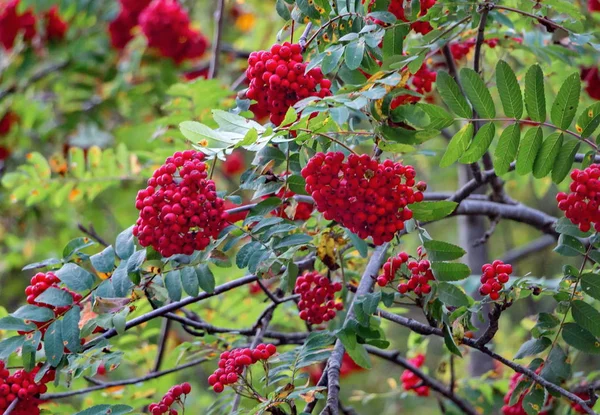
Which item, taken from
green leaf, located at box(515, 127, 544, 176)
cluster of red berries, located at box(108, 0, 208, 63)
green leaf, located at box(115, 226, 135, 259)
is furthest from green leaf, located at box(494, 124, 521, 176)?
cluster of red berries, located at box(108, 0, 208, 63)

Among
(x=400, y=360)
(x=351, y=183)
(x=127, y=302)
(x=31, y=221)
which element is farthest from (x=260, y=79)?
(x=31, y=221)

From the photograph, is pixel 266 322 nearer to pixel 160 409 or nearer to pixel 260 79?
pixel 160 409

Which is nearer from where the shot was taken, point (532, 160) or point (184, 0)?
point (532, 160)

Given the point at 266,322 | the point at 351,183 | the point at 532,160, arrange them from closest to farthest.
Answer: the point at 351,183
the point at 532,160
the point at 266,322

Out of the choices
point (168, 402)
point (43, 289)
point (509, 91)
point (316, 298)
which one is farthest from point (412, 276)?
point (43, 289)

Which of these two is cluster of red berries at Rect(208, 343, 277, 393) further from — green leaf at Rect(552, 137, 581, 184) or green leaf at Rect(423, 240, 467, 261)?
green leaf at Rect(552, 137, 581, 184)

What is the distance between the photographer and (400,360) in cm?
252

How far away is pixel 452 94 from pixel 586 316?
67 centimetres

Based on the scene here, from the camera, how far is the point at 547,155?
1814mm

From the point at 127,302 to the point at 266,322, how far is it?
57 cm

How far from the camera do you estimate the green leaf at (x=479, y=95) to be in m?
1.74

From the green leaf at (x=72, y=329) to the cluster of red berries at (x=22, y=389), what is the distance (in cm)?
12

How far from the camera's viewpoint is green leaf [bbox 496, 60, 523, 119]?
5.68ft

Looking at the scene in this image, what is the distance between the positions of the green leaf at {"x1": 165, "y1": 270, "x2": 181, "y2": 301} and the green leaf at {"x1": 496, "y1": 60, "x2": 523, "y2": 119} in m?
0.93
